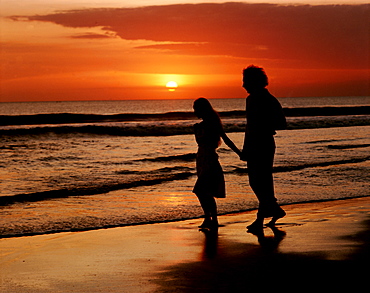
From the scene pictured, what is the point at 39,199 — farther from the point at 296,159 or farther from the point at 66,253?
the point at 296,159

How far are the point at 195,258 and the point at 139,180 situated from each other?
23.3 feet

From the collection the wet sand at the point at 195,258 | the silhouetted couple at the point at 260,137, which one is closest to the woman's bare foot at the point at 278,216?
the silhouetted couple at the point at 260,137

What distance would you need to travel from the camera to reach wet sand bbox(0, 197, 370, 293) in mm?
4137

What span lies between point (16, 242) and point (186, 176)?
6706 mm

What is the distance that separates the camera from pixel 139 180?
12.1m

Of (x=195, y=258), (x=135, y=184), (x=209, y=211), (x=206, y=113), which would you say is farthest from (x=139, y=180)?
(x=195, y=258)

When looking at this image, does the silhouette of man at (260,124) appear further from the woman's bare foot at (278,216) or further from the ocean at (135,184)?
the ocean at (135,184)

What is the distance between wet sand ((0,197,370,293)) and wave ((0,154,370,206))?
11.1ft

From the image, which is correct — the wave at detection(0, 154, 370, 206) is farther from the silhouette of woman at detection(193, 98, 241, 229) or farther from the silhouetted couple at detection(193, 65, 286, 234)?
the silhouetted couple at detection(193, 65, 286, 234)

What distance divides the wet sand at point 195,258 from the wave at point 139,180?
133 inches

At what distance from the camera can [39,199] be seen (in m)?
9.70

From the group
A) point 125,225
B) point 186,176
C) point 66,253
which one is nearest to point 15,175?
point 186,176

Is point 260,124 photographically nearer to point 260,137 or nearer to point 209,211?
point 260,137

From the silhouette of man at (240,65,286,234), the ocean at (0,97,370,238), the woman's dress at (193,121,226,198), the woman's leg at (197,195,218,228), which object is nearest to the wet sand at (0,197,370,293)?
the woman's leg at (197,195,218,228)
